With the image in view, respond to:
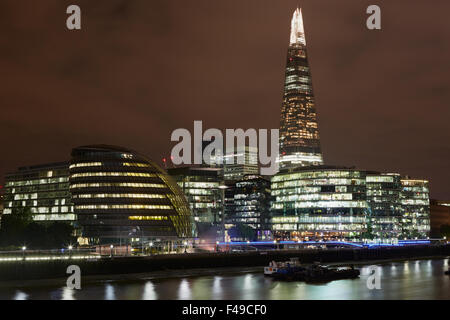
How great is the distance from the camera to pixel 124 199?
160750mm

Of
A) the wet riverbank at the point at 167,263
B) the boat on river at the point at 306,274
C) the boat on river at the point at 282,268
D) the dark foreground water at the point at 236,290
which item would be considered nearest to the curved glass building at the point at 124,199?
the wet riverbank at the point at 167,263

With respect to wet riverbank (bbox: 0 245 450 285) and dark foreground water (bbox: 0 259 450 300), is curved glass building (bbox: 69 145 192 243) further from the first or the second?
dark foreground water (bbox: 0 259 450 300)

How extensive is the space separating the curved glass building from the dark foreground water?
90.2m

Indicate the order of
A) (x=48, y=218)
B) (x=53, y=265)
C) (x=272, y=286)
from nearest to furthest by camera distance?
1. (x=272, y=286)
2. (x=53, y=265)
3. (x=48, y=218)

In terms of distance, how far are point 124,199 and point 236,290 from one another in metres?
106

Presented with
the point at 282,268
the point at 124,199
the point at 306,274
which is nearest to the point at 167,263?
the point at 282,268

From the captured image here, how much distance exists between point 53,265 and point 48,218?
130495mm

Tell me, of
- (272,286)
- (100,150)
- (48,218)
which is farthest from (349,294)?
(48,218)

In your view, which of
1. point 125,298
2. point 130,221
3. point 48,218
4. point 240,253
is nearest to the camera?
point 125,298

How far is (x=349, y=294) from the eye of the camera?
5609 centimetres

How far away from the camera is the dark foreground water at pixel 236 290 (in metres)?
53.8

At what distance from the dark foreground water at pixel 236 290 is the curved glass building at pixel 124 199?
90158mm

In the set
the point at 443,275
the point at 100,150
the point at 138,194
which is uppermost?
the point at 100,150
